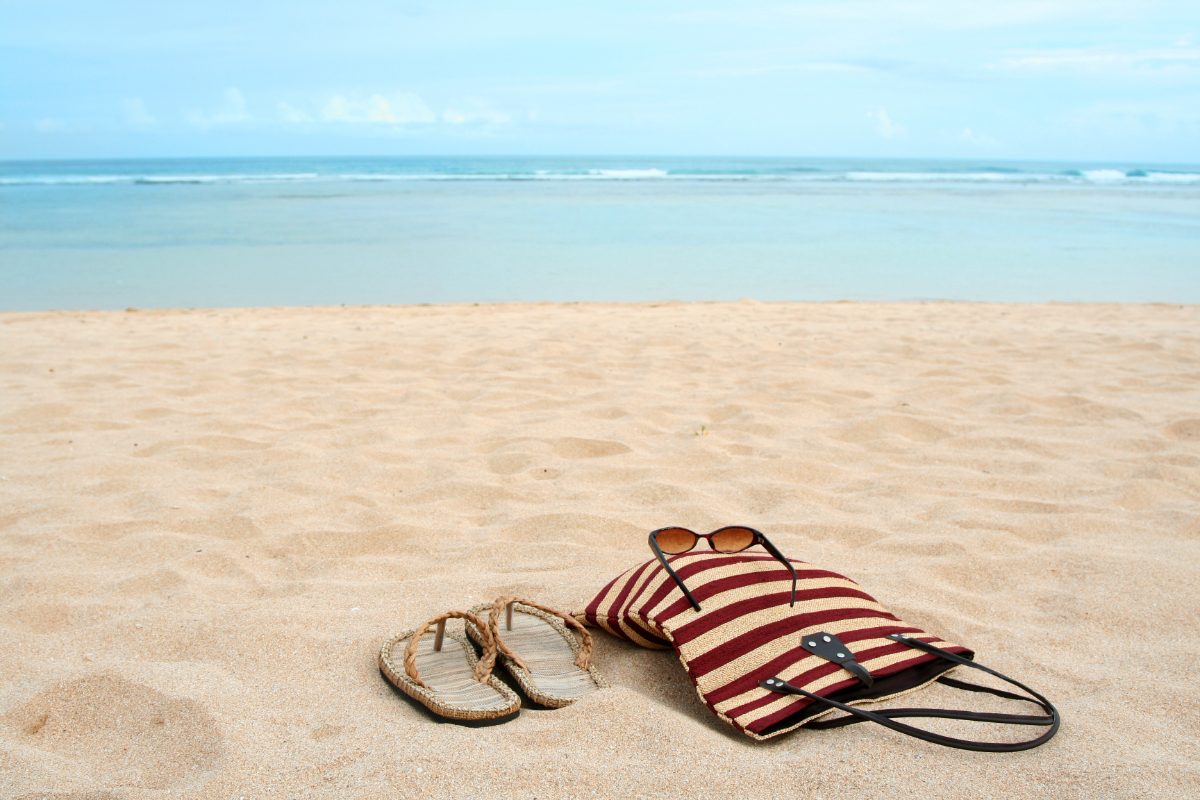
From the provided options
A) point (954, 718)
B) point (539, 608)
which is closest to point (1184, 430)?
point (954, 718)

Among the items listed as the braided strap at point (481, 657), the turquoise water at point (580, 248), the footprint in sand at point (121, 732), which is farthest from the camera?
the turquoise water at point (580, 248)

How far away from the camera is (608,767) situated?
1.57 m

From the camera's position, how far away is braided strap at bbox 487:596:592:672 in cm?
197

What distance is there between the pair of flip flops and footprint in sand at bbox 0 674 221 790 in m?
0.39

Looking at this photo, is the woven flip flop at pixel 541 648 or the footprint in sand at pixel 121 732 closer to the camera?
the footprint in sand at pixel 121 732

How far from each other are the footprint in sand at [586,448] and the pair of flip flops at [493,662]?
4.41ft

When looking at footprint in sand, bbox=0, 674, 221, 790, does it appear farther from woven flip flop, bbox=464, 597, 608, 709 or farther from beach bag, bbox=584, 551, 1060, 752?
beach bag, bbox=584, 551, 1060, 752

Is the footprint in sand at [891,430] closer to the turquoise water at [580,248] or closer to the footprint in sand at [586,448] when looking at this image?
the footprint in sand at [586,448]

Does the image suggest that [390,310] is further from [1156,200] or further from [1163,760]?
[1156,200]

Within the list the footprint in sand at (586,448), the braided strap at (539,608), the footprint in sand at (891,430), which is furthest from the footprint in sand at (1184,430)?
the braided strap at (539,608)

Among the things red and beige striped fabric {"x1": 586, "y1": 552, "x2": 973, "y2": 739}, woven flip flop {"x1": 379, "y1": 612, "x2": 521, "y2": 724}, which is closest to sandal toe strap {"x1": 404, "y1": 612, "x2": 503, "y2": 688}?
woven flip flop {"x1": 379, "y1": 612, "x2": 521, "y2": 724}

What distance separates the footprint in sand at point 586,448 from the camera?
3.54 metres

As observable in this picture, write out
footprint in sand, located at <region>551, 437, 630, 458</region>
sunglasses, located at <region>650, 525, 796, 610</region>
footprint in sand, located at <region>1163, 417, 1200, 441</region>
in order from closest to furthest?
sunglasses, located at <region>650, 525, 796, 610</region> < footprint in sand, located at <region>551, 437, 630, 458</region> < footprint in sand, located at <region>1163, 417, 1200, 441</region>

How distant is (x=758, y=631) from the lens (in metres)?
1.90
